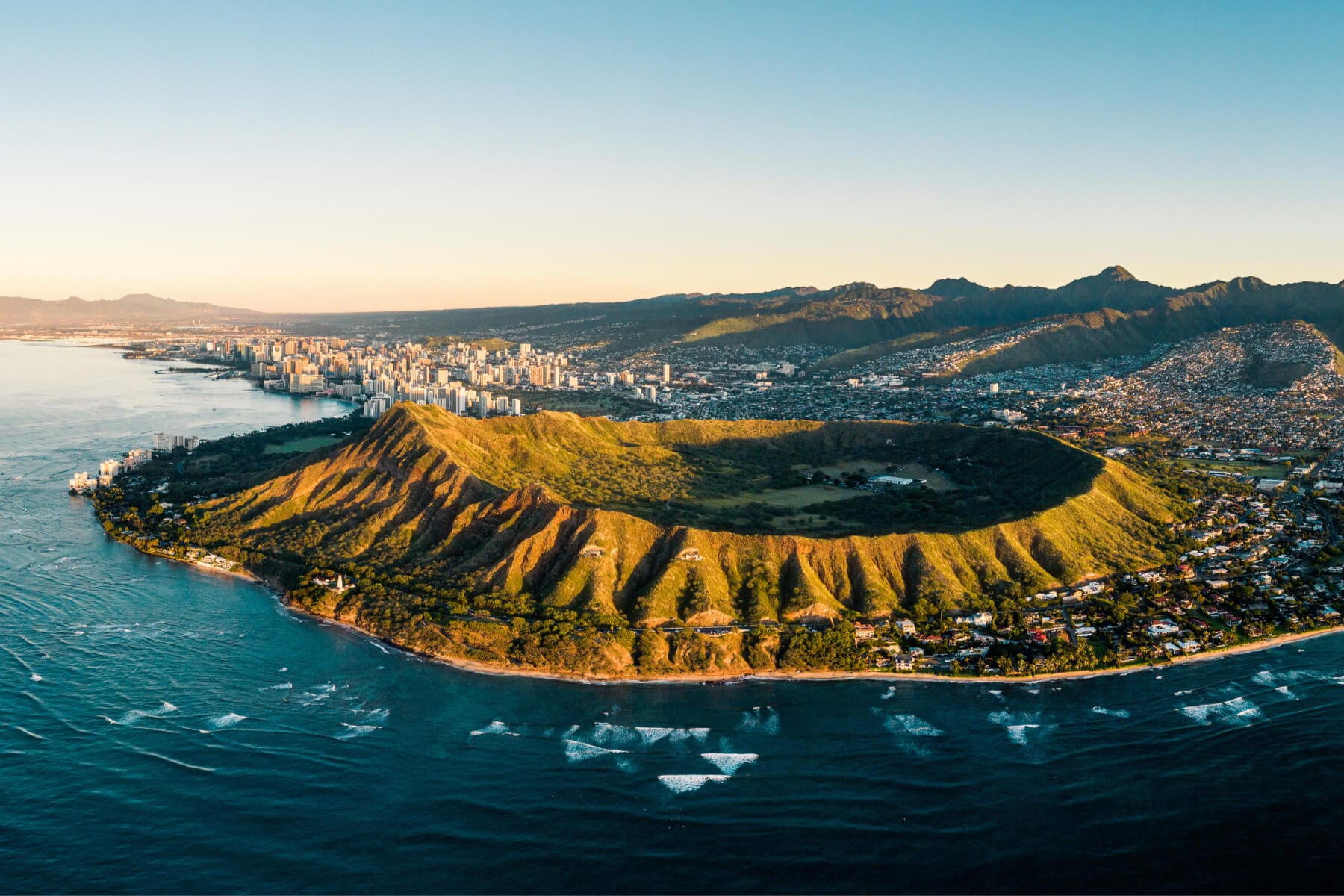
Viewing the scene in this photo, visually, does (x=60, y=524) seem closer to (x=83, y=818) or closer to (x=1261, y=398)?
(x=83, y=818)

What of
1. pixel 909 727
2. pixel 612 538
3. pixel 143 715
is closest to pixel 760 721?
pixel 909 727

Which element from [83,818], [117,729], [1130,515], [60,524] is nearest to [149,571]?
[60,524]

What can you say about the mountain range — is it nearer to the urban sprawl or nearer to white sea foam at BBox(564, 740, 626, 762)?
the urban sprawl

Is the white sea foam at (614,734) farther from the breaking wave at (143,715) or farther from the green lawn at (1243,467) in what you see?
the green lawn at (1243,467)

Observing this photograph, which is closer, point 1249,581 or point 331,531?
point 1249,581

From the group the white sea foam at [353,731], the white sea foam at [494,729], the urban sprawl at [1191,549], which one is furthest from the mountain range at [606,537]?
the white sea foam at [494,729]

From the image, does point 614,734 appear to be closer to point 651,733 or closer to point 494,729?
point 651,733
